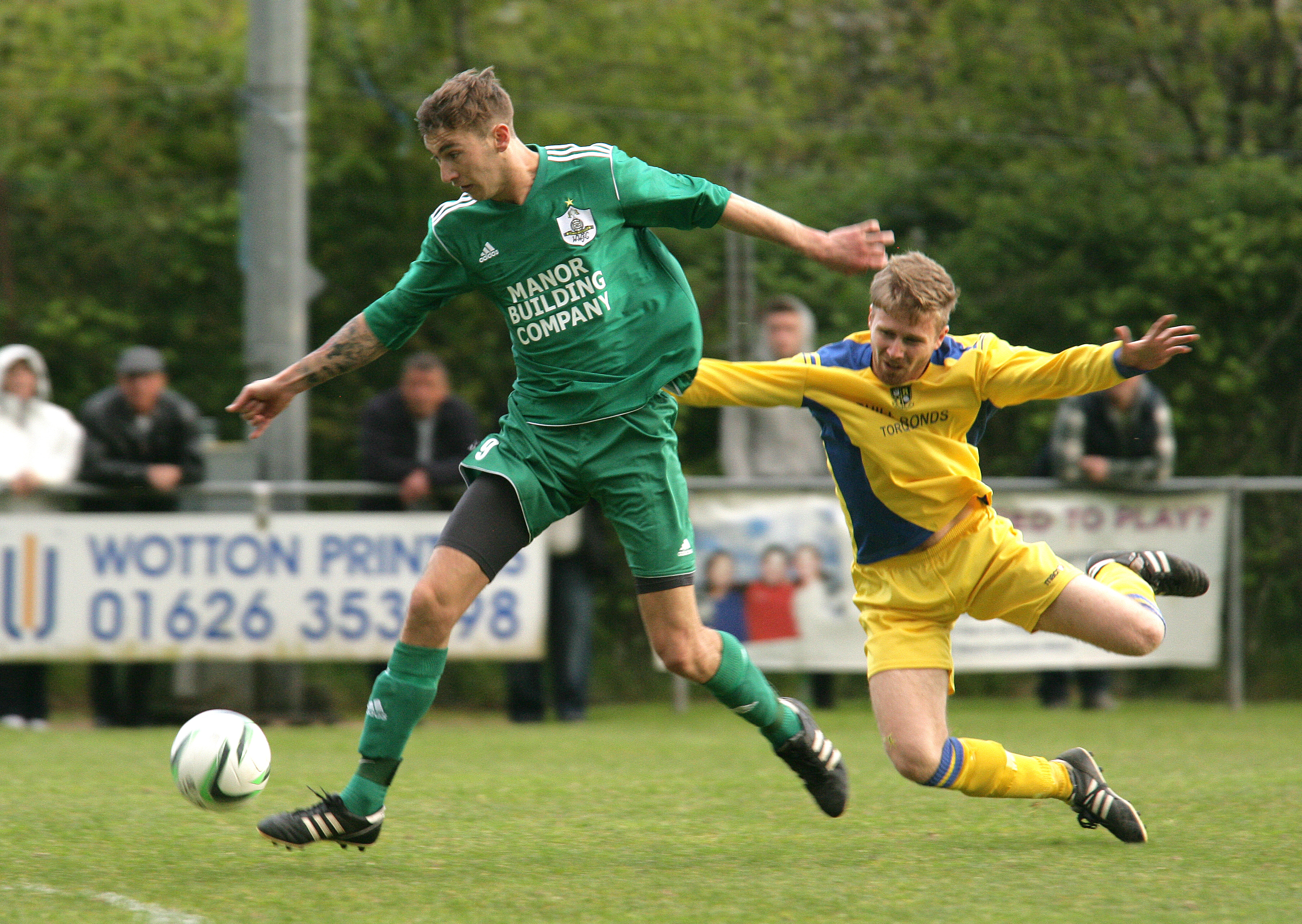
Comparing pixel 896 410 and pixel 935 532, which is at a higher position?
pixel 896 410

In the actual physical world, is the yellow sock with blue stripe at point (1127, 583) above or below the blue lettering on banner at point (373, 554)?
above

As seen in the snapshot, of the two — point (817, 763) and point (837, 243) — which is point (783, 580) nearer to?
point (817, 763)

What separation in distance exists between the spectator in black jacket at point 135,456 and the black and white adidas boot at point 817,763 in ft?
15.9

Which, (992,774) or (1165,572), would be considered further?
(1165,572)

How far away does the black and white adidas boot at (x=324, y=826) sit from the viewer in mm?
4555

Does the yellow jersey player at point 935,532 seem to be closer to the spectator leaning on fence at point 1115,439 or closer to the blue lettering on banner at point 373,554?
the blue lettering on banner at point 373,554

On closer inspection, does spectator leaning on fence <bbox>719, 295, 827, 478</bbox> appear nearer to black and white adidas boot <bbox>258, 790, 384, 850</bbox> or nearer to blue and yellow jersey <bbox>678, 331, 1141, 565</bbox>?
blue and yellow jersey <bbox>678, 331, 1141, 565</bbox>

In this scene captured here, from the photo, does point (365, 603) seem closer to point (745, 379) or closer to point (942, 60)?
point (745, 379)

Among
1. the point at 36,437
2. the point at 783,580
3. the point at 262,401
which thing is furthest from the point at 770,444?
the point at 262,401

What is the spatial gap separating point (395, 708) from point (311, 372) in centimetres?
101

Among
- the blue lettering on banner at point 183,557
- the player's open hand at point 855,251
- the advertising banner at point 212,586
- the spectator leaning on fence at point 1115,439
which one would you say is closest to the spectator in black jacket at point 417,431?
the advertising banner at point 212,586

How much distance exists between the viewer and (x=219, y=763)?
455cm

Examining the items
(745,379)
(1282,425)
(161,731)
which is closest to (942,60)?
(1282,425)

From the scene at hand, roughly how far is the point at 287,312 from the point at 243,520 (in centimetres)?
131
